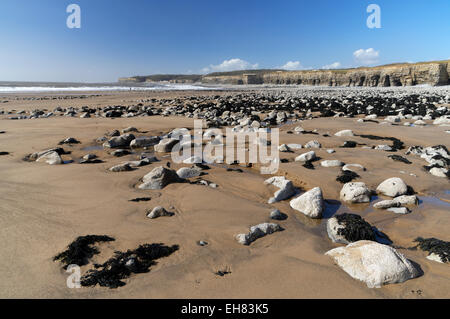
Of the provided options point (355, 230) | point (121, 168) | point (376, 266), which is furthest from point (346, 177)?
point (121, 168)

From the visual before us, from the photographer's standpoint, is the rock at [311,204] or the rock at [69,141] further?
the rock at [69,141]

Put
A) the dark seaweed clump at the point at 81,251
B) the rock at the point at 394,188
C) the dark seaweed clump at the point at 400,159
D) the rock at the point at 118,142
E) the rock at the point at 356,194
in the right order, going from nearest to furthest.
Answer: the dark seaweed clump at the point at 81,251 < the rock at the point at 356,194 < the rock at the point at 394,188 < the dark seaweed clump at the point at 400,159 < the rock at the point at 118,142

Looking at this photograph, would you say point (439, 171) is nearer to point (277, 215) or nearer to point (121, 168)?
point (277, 215)

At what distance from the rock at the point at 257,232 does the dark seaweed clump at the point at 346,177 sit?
2.68 m

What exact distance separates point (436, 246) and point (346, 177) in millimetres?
2602

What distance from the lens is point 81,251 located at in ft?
10.6

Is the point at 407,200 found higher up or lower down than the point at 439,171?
lower down

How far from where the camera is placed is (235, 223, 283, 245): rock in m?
3.54

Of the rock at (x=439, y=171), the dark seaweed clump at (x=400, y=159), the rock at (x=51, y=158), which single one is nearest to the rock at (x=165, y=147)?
the rock at (x=51, y=158)

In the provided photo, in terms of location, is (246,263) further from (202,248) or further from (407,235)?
(407,235)

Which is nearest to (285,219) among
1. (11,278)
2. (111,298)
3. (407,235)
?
(407,235)

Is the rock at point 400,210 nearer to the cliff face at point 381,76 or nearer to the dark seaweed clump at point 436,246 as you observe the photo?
the dark seaweed clump at point 436,246

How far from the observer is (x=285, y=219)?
4.24m

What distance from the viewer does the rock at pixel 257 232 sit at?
354 centimetres
